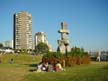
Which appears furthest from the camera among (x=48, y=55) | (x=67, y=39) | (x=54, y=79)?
(x=67, y=39)

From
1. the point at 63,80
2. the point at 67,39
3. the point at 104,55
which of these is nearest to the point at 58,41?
the point at 67,39

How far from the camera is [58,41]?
4581cm

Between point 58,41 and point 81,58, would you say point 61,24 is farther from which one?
point 81,58

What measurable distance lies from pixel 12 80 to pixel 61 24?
2510 centimetres

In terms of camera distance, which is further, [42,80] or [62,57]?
[62,57]

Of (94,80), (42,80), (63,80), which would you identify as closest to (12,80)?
(42,80)

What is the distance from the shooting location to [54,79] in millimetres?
21406

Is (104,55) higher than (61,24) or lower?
lower

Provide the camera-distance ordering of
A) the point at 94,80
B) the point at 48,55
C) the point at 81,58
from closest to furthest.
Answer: the point at 94,80, the point at 48,55, the point at 81,58

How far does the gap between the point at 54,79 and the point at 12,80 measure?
3.56 meters

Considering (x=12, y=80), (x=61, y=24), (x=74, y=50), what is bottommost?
(x=12, y=80)

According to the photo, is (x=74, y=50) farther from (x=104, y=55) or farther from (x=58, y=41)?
(x=104, y=55)

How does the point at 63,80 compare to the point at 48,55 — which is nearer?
the point at 63,80

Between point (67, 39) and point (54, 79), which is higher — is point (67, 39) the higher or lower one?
the higher one
